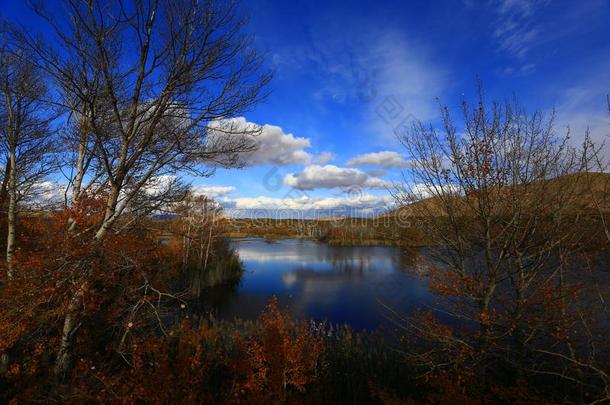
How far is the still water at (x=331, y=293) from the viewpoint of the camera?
16081 millimetres

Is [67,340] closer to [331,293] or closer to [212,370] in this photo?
[212,370]

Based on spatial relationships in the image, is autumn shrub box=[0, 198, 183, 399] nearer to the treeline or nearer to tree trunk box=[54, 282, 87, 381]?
tree trunk box=[54, 282, 87, 381]

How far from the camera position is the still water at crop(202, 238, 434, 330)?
633 inches

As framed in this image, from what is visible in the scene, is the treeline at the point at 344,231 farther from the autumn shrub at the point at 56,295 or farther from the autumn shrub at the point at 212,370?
the autumn shrub at the point at 56,295

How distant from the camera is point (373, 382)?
8.04m

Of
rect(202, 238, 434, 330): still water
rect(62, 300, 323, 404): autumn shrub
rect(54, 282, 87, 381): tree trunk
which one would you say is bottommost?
rect(202, 238, 434, 330): still water

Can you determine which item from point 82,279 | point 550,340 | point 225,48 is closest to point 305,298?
point 550,340

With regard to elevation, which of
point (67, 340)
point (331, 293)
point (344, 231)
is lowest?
point (331, 293)

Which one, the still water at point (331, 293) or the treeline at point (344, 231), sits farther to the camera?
the treeline at point (344, 231)

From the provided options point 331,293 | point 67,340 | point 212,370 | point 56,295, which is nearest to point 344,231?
point 331,293

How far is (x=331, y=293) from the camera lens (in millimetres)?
19891

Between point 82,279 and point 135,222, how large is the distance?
126cm

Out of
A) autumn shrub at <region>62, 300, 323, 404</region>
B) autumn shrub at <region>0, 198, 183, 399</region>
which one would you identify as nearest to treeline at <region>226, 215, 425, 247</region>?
autumn shrub at <region>62, 300, 323, 404</region>

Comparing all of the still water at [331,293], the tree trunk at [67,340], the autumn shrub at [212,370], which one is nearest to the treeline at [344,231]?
the still water at [331,293]
